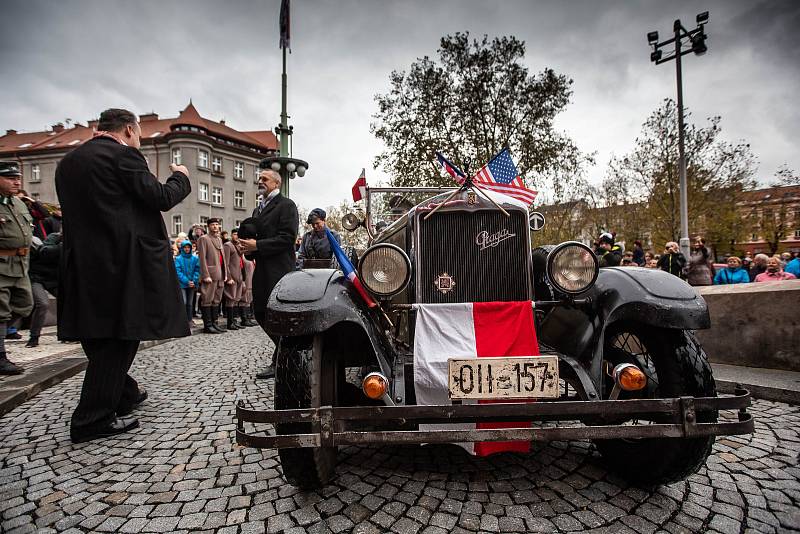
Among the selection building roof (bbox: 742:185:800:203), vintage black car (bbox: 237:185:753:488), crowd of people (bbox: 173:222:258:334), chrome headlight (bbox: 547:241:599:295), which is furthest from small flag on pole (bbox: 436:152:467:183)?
building roof (bbox: 742:185:800:203)

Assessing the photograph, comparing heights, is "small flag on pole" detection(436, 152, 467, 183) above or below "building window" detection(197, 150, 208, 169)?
below

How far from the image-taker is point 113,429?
103 inches

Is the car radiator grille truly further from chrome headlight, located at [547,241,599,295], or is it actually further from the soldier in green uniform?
the soldier in green uniform

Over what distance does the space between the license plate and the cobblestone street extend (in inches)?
20.2

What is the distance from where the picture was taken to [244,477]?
208 cm

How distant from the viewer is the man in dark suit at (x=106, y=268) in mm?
2432

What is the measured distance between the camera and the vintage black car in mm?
1567

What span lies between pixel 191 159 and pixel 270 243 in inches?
1276

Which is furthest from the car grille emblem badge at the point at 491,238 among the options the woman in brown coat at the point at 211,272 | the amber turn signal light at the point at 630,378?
the woman in brown coat at the point at 211,272

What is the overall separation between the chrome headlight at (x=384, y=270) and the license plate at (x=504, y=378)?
0.52m

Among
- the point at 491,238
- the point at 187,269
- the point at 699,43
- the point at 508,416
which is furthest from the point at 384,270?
the point at 699,43

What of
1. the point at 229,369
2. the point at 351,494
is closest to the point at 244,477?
the point at 351,494

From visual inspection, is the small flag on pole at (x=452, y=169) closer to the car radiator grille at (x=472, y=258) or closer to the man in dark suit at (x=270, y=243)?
the car radiator grille at (x=472, y=258)

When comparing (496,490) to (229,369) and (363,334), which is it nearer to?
(363,334)
